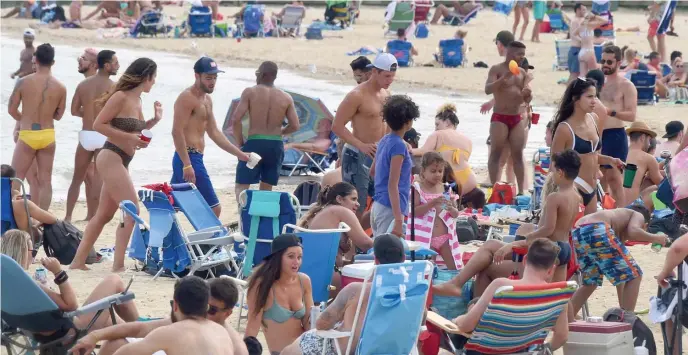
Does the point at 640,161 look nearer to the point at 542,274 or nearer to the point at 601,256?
the point at 601,256

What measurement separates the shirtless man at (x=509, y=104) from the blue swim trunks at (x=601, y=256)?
3.67 meters

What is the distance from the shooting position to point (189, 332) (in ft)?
15.5

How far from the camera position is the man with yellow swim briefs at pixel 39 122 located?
942 centimetres

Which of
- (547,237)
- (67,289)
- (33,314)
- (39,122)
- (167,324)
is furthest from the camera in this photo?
(39,122)

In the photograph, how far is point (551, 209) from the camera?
6617 mm

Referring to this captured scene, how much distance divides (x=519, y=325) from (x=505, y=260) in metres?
1.01

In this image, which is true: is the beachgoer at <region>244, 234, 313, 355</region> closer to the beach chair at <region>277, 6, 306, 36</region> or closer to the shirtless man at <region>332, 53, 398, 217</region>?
the shirtless man at <region>332, 53, 398, 217</region>

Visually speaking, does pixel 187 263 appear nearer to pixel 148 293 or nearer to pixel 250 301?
pixel 148 293

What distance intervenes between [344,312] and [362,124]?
2.95 metres

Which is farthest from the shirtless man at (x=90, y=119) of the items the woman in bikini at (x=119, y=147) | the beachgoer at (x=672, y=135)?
the beachgoer at (x=672, y=135)

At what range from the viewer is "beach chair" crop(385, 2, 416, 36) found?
24344mm

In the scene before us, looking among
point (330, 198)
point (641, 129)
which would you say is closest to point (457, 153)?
point (641, 129)

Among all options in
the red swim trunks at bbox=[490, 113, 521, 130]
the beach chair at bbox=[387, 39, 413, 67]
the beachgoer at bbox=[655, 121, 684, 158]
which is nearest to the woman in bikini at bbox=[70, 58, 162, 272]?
the red swim trunks at bbox=[490, 113, 521, 130]

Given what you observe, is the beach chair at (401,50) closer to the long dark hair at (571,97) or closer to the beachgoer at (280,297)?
the long dark hair at (571,97)
